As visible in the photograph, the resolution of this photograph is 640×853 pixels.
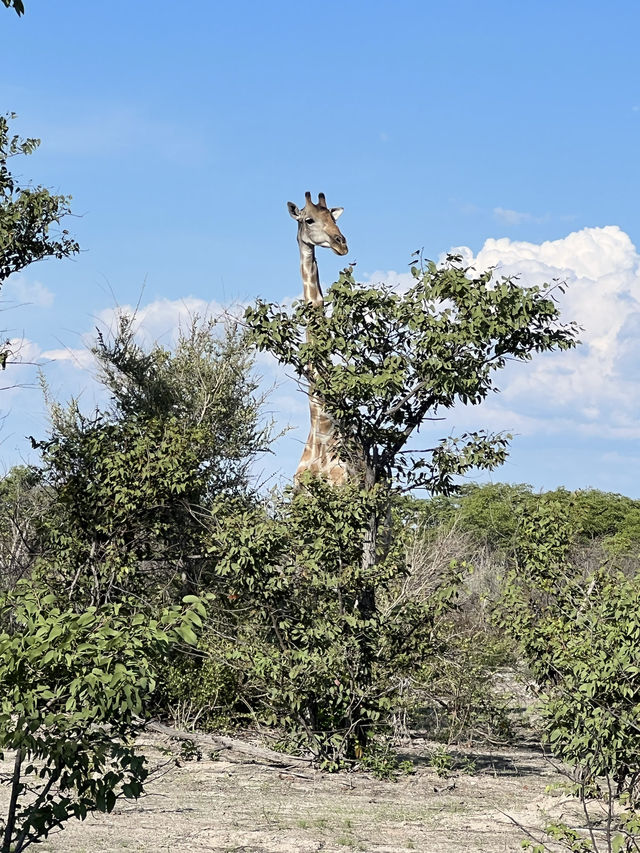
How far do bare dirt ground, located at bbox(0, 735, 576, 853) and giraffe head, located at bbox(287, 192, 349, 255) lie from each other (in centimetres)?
736

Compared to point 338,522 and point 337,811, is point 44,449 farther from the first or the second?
point 337,811

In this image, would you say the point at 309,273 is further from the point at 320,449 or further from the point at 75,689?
the point at 75,689

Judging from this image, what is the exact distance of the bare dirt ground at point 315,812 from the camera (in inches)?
300

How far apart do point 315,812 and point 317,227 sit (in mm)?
8989

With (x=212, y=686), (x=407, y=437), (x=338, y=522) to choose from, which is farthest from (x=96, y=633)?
(x=212, y=686)

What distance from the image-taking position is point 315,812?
8.83 m

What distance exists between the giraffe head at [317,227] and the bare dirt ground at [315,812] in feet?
24.2

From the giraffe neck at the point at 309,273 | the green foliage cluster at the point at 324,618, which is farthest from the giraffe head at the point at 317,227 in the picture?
the green foliage cluster at the point at 324,618

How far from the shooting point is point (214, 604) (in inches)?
524

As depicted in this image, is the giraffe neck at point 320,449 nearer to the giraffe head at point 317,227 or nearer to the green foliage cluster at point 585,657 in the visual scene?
the giraffe head at point 317,227

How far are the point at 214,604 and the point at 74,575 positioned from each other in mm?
1720

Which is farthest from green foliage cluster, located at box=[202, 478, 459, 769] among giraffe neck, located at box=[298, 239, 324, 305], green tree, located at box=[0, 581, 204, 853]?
green tree, located at box=[0, 581, 204, 853]

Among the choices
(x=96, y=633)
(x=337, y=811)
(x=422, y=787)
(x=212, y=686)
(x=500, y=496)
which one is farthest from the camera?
(x=500, y=496)

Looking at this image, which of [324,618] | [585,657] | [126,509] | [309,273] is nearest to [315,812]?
[324,618]
